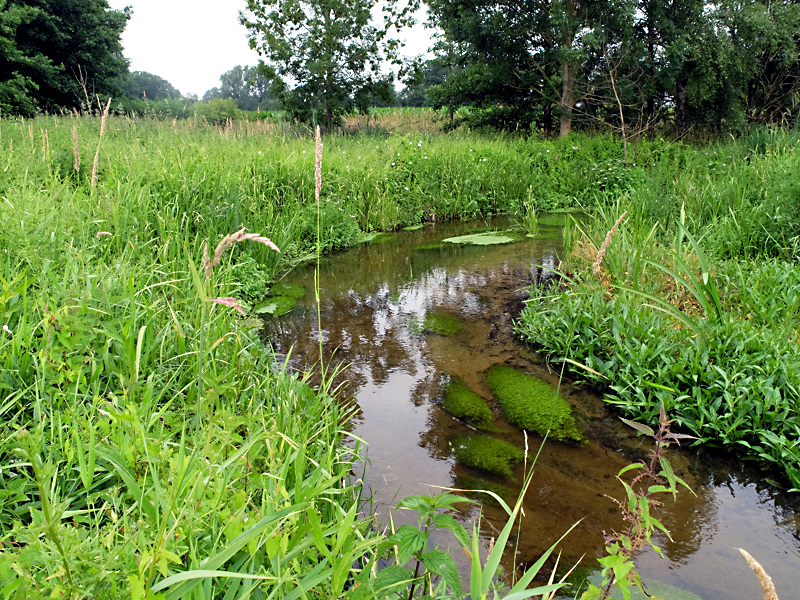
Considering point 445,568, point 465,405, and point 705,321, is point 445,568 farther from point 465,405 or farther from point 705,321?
point 705,321

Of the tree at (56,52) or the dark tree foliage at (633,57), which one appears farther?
the tree at (56,52)

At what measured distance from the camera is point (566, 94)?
1260cm

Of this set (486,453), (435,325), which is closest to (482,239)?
(435,325)

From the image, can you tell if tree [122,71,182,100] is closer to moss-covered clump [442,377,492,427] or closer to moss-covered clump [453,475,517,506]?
moss-covered clump [442,377,492,427]

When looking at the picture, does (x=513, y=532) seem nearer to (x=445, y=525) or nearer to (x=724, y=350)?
(x=445, y=525)

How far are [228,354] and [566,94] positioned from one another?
12.3 m

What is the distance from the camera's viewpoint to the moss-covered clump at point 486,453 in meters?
2.51

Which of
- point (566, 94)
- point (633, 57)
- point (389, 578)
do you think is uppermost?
point (633, 57)

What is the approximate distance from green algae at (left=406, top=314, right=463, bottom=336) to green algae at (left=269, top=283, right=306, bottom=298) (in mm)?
1222

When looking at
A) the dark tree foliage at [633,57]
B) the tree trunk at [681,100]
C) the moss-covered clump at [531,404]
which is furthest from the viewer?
the tree trunk at [681,100]

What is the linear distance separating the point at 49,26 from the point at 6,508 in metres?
25.8

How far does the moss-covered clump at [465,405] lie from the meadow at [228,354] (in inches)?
26.7

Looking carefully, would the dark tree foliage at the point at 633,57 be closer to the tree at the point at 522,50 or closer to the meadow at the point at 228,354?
the tree at the point at 522,50

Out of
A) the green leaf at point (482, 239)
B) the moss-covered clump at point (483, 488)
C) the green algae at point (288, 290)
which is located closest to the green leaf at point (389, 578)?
the moss-covered clump at point (483, 488)
